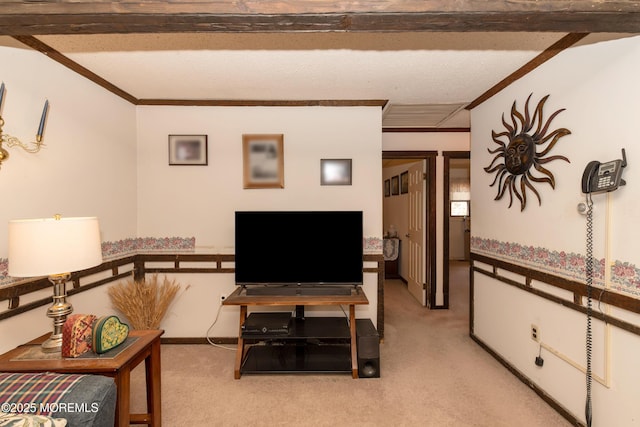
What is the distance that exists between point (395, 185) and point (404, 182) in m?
0.61

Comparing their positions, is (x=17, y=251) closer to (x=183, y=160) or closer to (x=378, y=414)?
(x=183, y=160)

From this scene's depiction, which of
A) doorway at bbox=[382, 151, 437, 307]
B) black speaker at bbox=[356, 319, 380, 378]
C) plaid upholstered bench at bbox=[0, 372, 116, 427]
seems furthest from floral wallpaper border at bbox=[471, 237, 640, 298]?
plaid upholstered bench at bbox=[0, 372, 116, 427]

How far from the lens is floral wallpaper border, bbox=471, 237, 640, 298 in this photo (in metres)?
1.68

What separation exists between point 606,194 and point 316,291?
2.07 m

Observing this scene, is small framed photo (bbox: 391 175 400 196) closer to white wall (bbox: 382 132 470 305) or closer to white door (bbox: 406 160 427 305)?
white door (bbox: 406 160 427 305)

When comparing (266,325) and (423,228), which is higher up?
(423,228)

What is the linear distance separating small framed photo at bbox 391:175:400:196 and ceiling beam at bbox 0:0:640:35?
15.2 ft

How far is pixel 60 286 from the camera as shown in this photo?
5.88 ft

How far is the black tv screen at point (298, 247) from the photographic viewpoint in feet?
9.49

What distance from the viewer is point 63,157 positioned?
7.61 ft

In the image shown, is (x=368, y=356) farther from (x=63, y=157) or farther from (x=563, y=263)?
(x=63, y=157)

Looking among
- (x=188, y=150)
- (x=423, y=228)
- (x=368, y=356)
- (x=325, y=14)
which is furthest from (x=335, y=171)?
(x=325, y=14)

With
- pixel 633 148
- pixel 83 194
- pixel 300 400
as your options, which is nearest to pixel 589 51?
pixel 633 148

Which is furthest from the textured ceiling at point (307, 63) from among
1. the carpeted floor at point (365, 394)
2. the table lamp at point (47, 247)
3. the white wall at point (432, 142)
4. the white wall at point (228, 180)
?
the carpeted floor at point (365, 394)
